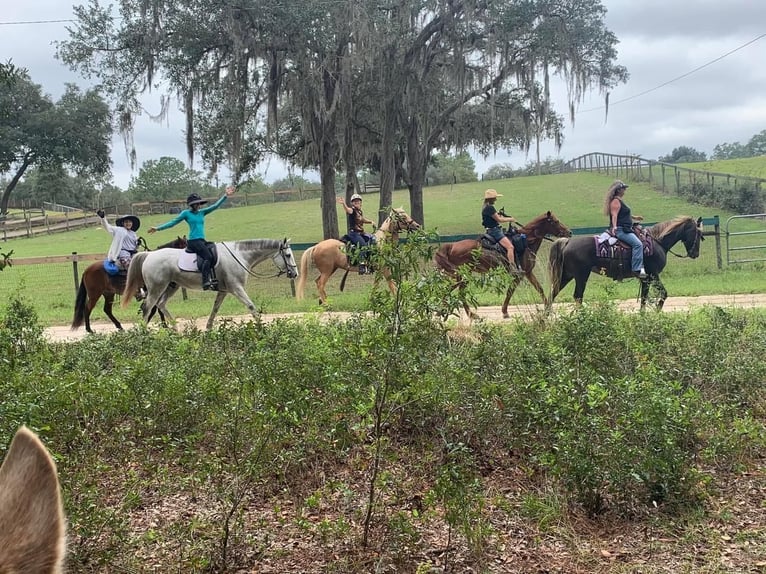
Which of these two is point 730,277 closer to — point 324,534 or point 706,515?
point 706,515

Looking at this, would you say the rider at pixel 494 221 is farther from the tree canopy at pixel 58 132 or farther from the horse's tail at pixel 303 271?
the tree canopy at pixel 58 132

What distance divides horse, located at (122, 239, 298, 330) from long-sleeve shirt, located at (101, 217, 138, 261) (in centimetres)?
53

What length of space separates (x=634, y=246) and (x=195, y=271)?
25.9ft

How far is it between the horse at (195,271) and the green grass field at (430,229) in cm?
89

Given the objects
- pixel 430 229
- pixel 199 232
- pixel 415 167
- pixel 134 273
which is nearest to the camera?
pixel 430 229

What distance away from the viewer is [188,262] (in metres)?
10.4

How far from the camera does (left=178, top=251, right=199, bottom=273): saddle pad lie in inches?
409

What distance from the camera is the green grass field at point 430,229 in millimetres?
13227

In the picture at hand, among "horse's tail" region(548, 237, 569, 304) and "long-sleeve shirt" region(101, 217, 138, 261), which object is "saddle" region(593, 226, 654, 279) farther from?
"long-sleeve shirt" region(101, 217, 138, 261)

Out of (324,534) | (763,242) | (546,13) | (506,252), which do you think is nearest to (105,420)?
(324,534)

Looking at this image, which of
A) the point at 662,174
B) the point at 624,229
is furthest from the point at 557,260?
the point at 662,174

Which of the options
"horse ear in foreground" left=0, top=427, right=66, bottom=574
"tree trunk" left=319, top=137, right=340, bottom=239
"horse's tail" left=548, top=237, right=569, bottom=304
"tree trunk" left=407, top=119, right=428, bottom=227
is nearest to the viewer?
"horse ear in foreground" left=0, top=427, right=66, bottom=574

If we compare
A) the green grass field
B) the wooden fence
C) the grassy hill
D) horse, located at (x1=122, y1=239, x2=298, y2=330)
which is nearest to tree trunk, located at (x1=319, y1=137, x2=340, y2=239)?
the green grass field

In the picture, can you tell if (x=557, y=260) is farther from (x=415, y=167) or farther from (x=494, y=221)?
(x=415, y=167)
